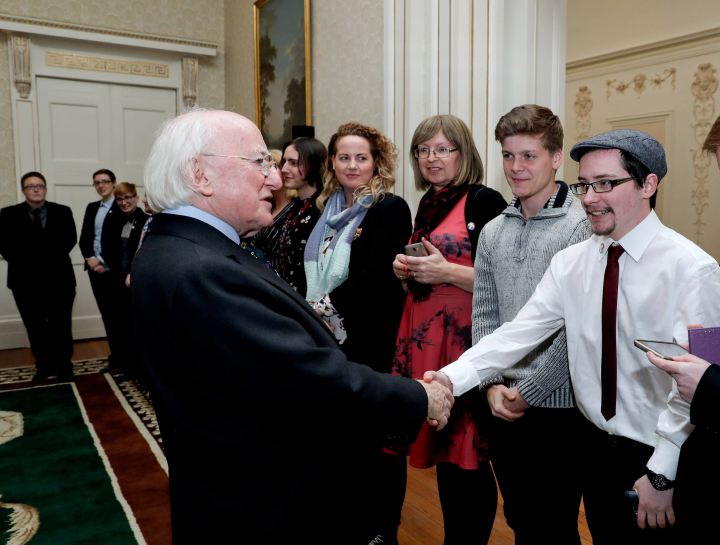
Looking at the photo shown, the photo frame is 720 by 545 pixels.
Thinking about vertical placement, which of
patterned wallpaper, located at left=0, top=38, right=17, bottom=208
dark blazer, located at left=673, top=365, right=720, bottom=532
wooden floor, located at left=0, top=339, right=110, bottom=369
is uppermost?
patterned wallpaper, located at left=0, top=38, right=17, bottom=208

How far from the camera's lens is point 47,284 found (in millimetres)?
5285

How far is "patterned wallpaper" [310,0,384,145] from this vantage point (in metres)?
3.98

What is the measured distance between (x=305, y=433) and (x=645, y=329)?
2.73 feet

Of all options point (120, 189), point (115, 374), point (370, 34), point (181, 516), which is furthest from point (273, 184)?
point (115, 374)

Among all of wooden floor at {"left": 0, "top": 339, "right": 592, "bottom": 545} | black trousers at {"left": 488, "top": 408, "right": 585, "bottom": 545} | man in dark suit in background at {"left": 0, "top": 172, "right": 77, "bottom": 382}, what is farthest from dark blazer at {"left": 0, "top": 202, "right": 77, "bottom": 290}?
black trousers at {"left": 488, "top": 408, "right": 585, "bottom": 545}

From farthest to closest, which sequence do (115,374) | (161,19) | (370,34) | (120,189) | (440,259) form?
(161,19) < (115,374) < (120,189) < (370,34) < (440,259)

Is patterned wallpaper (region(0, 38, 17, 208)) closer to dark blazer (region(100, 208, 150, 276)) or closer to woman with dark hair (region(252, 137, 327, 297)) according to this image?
dark blazer (region(100, 208, 150, 276))


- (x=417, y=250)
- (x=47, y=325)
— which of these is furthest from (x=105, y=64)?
(x=417, y=250)

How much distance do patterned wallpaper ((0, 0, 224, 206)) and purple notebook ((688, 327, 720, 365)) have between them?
6.61 m

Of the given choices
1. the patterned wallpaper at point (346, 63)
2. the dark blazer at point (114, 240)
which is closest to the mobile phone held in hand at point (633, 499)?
the patterned wallpaper at point (346, 63)

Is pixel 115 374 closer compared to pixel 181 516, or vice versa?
pixel 181 516

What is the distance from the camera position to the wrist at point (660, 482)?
1.30 m

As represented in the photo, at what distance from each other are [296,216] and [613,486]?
1.89 m

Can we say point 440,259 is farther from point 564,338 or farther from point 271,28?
point 271,28
